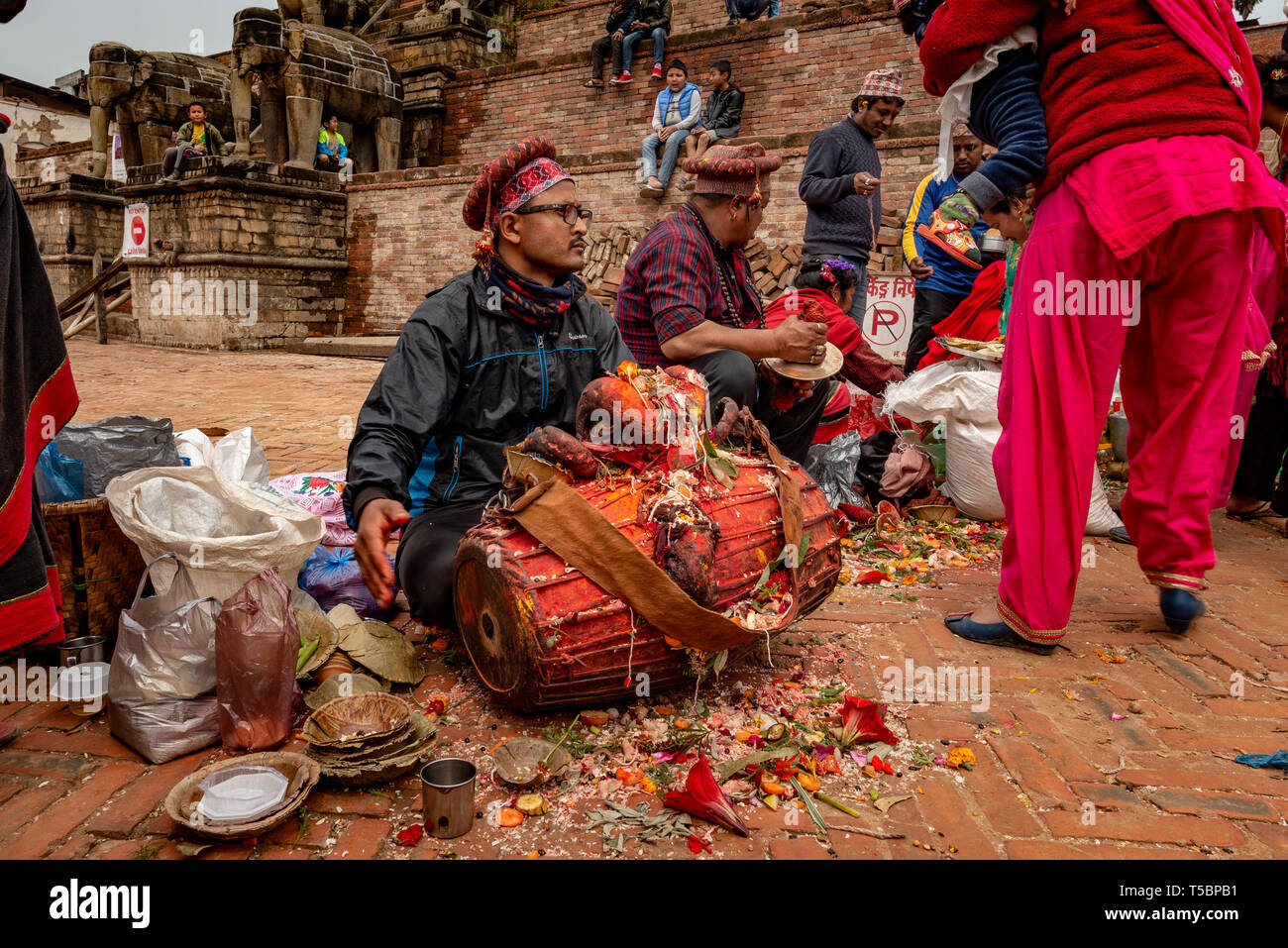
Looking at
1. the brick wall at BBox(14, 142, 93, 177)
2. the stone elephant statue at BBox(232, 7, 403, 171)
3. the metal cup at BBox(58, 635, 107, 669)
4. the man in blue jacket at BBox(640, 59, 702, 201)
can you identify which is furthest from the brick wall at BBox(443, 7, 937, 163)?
the brick wall at BBox(14, 142, 93, 177)

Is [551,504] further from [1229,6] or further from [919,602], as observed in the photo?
[1229,6]

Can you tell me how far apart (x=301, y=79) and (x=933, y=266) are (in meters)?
12.8

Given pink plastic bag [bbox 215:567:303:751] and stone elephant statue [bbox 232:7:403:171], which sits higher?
stone elephant statue [bbox 232:7:403:171]

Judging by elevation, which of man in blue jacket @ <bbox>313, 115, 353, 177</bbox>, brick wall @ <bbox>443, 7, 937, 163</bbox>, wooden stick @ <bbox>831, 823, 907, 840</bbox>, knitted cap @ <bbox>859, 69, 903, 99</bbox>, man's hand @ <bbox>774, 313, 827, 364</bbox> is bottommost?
wooden stick @ <bbox>831, 823, 907, 840</bbox>

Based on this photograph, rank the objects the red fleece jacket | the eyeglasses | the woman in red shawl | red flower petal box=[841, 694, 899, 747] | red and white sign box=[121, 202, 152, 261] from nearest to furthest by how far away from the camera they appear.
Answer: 1. red flower petal box=[841, 694, 899, 747]
2. the red fleece jacket
3. the eyeglasses
4. the woman in red shawl
5. red and white sign box=[121, 202, 152, 261]

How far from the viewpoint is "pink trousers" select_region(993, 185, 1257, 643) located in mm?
2592

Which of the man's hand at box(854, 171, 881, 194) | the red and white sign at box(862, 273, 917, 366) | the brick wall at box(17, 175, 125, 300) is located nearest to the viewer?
the man's hand at box(854, 171, 881, 194)

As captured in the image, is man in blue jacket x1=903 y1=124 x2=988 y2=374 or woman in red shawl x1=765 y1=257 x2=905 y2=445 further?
man in blue jacket x1=903 y1=124 x2=988 y2=374

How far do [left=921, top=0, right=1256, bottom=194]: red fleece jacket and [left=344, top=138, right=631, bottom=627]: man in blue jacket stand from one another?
1.46m

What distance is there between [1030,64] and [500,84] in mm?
15051

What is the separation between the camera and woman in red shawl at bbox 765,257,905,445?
4152mm

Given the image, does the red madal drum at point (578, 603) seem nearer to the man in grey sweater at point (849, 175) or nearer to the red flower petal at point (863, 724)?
the red flower petal at point (863, 724)

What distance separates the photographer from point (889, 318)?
7500mm

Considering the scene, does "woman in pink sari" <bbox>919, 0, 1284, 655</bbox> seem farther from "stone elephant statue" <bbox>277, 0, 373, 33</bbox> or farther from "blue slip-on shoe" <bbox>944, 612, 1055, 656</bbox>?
"stone elephant statue" <bbox>277, 0, 373, 33</bbox>
